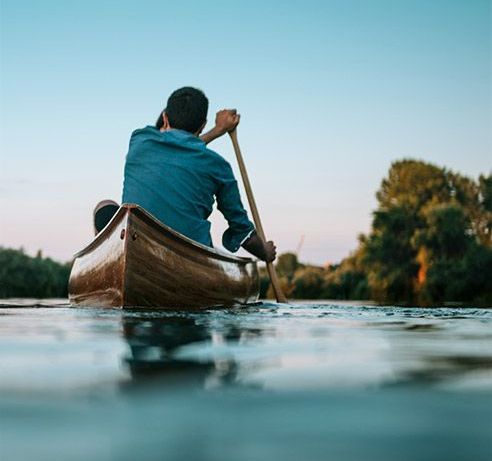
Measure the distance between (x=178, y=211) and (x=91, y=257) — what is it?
0.94m

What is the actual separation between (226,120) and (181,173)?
2164mm

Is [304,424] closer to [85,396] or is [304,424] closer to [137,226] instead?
[85,396]

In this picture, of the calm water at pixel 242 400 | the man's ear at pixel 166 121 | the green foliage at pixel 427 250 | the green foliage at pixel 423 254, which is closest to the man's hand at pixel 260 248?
the man's ear at pixel 166 121

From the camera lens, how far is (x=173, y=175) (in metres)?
5.71

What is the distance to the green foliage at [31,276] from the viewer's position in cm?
2409

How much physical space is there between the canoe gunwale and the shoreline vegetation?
18.6 metres

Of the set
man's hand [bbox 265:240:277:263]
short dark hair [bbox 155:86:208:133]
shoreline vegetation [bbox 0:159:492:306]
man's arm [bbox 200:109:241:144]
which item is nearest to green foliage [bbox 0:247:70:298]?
shoreline vegetation [bbox 0:159:492:306]

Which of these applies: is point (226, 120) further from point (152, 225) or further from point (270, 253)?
point (152, 225)

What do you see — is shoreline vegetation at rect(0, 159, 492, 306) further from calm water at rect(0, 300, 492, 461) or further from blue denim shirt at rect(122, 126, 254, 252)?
calm water at rect(0, 300, 492, 461)

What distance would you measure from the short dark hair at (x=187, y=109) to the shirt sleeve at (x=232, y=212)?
18.7 inches

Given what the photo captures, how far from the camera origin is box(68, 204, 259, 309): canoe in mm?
5375

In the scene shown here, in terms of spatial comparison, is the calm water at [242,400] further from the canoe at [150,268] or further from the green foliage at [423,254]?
the green foliage at [423,254]

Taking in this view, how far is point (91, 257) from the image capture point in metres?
6.19

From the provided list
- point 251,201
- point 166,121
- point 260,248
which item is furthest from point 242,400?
point 251,201
